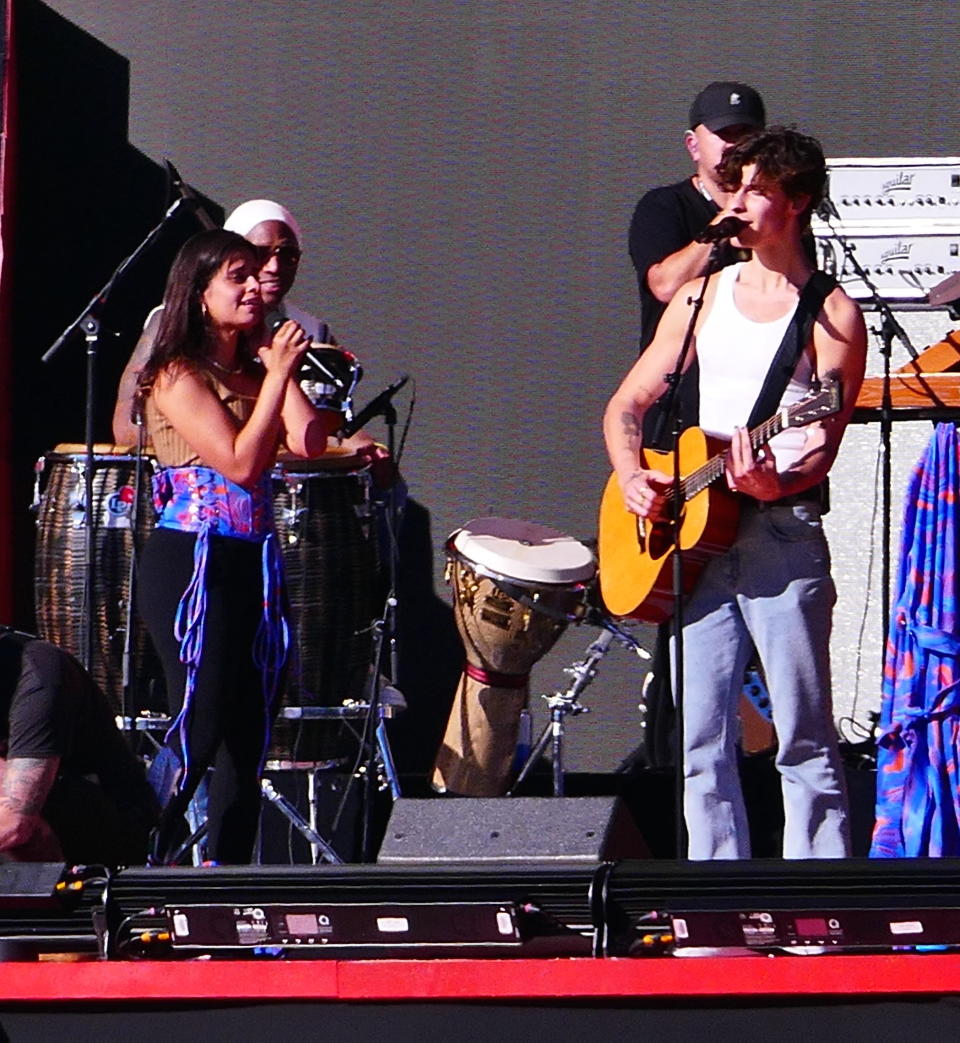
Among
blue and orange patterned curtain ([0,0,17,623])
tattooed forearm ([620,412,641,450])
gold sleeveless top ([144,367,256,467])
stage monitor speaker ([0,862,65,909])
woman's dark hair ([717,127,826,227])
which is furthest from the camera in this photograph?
blue and orange patterned curtain ([0,0,17,623])

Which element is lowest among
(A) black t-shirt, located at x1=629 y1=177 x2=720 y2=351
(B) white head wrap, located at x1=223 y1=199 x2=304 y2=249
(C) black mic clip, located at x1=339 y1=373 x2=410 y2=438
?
(C) black mic clip, located at x1=339 y1=373 x2=410 y2=438

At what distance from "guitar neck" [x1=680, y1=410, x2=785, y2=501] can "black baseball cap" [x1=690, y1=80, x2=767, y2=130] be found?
4.14 feet

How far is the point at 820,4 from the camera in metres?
6.57

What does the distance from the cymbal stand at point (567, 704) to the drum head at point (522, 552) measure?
217 mm

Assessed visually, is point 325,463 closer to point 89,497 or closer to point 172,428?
point 89,497

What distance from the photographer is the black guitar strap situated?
4285 millimetres

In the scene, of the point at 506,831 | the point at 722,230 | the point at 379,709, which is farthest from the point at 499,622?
the point at 506,831

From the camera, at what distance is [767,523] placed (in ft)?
14.0

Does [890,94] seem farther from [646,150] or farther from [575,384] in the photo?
[575,384]

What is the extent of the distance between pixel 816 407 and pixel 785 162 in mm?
561

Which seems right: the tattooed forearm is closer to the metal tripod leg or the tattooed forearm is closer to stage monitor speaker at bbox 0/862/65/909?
the metal tripod leg

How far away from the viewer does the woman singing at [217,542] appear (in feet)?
14.9

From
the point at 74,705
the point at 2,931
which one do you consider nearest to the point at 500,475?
the point at 74,705

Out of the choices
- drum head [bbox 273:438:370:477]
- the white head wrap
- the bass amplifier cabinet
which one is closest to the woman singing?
drum head [bbox 273:438:370:477]
